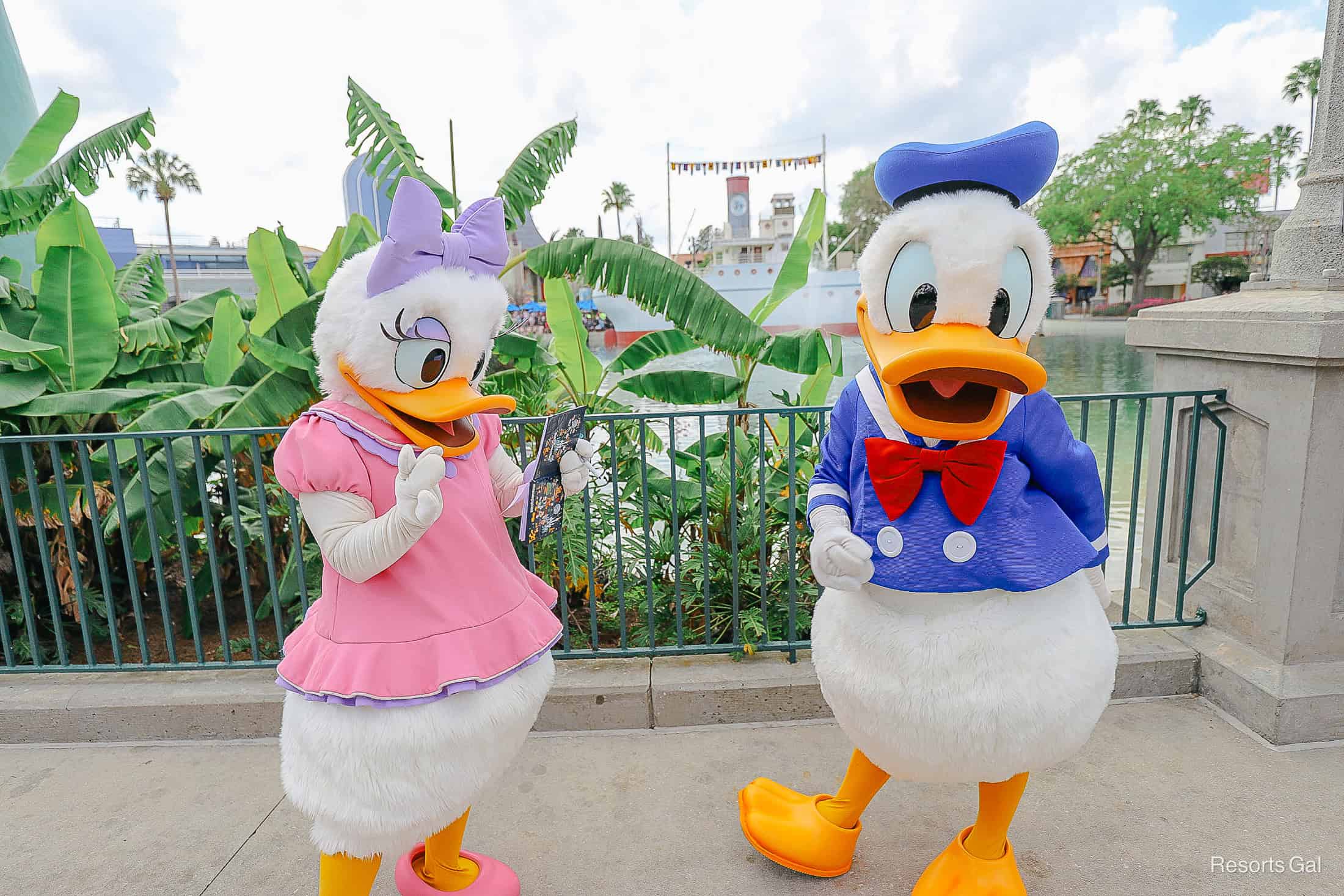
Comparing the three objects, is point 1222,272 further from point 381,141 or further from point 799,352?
point 381,141

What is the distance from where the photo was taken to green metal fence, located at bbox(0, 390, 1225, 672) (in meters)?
3.12

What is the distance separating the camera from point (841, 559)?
172 cm

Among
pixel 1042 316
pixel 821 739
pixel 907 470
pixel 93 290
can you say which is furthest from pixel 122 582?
pixel 1042 316

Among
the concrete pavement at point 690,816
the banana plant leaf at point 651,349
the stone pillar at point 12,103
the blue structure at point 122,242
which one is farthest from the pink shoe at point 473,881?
the blue structure at point 122,242

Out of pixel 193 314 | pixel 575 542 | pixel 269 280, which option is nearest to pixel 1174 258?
pixel 575 542

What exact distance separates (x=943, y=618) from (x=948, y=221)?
880 millimetres

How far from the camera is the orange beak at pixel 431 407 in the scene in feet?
5.54

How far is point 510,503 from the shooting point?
2119 mm

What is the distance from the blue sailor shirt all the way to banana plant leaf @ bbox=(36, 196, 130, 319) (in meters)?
3.79

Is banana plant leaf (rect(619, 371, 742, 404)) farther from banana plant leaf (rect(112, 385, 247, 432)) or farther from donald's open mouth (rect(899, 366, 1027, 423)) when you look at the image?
donald's open mouth (rect(899, 366, 1027, 423))

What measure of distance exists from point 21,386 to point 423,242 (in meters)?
2.95

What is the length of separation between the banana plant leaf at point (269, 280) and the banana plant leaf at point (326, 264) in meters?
0.41

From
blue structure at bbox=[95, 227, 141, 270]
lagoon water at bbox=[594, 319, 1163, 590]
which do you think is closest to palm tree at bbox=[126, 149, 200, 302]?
blue structure at bbox=[95, 227, 141, 270]

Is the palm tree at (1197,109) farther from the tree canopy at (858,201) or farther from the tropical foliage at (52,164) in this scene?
the tropical foliage at (52,164)
